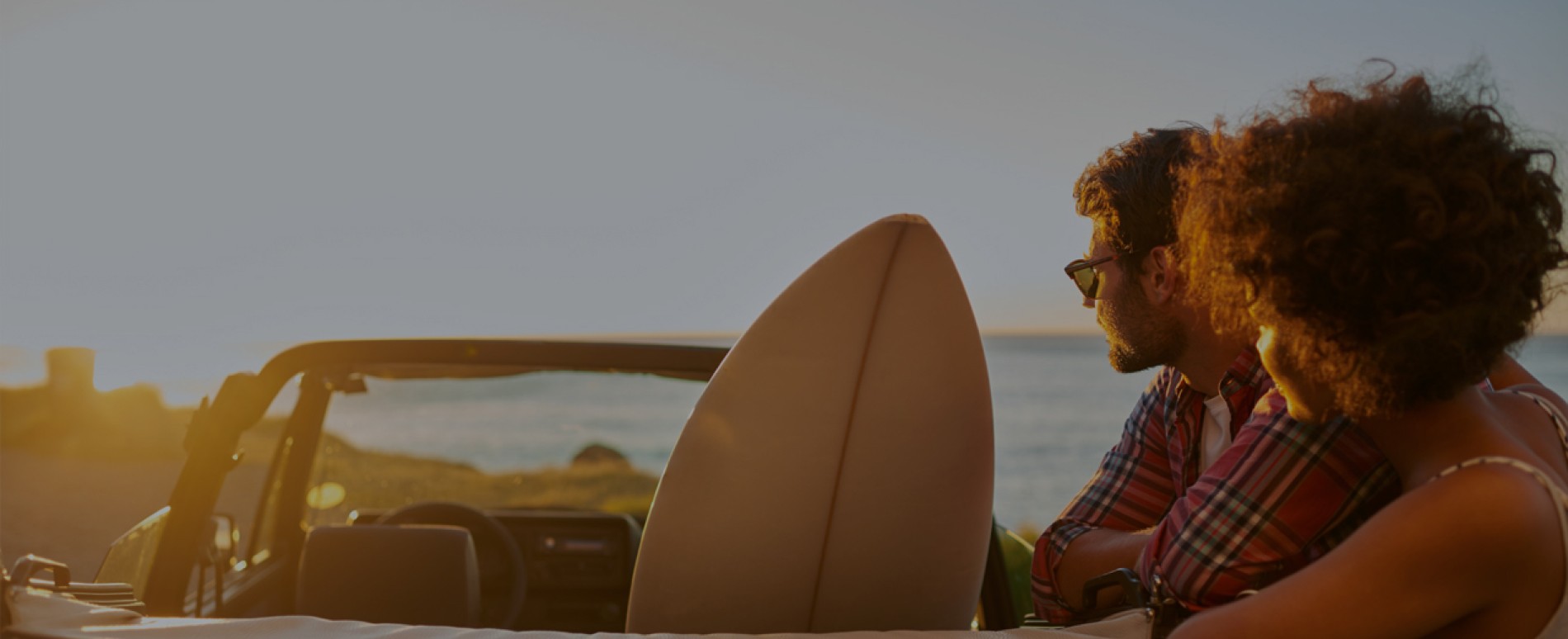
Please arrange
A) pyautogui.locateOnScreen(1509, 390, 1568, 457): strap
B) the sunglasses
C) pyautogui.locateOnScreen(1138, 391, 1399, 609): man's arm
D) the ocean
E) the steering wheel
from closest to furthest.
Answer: pyautogui.locateOnScreen(1509, 390, 1568, 457): strap → pyautogui.locateOnScreen(1138, 391, 1399, 609): man's arm → the sunglasses → the steering wheel → the ocean

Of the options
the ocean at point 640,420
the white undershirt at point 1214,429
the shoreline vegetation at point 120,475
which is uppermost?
the white undershirt at point 1214,429

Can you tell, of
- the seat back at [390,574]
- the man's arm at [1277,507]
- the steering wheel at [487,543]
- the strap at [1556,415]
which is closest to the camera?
the strap at [1556,415]

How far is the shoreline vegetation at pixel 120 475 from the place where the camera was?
15953 mm

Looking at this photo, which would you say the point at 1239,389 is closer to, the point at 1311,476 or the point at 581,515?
the point at 1311,476

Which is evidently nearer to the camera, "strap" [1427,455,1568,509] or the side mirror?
"strap" [1427,455,1568,509]

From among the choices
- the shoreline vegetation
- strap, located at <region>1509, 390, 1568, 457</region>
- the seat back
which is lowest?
the shoreline vegetation

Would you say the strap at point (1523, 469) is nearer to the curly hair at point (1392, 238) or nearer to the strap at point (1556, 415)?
the curly hair at point (1392, 238)

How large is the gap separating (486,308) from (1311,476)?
72487 millimetres

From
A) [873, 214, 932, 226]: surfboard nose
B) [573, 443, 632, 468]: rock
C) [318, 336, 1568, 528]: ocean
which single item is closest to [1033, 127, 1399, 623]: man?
[873, 214, 932, 226]: surfboard nose

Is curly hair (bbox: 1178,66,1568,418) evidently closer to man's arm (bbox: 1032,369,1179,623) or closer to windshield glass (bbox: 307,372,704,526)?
man's arm (bbox: 1032,369,1179,623)

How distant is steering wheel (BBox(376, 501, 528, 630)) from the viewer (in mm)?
3750

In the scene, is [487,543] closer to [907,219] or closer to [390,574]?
[390,574]

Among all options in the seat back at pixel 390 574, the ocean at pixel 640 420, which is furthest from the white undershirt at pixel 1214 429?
the ocean at pixel 640 420

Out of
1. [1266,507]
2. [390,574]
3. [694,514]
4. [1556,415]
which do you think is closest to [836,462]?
[694,514]
